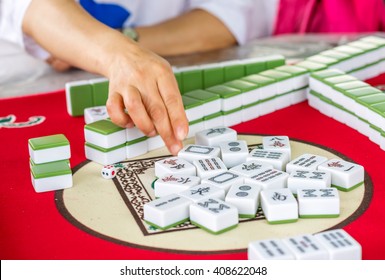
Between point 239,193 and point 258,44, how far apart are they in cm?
119

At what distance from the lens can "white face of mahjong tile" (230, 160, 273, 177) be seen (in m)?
1.12

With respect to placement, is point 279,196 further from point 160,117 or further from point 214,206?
point 160,117

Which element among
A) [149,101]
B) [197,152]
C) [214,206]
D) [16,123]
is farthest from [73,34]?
[214,206]

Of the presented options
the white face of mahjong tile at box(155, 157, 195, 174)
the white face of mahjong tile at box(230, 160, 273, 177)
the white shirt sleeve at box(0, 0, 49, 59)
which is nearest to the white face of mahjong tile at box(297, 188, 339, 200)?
the white face of mahjong tile at box(230, 160, 273, 177)

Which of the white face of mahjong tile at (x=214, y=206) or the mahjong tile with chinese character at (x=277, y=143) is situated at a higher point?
the white face of mahjong tile at (x=214, y=206)

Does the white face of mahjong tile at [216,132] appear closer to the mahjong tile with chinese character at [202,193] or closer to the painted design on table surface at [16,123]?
the mahjong tile with chinese character at [202,193]

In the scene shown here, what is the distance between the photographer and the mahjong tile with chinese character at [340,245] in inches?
33.8

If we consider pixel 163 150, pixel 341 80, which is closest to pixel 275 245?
pixel 163 150

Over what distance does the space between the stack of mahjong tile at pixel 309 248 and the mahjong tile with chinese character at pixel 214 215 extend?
0.10 m

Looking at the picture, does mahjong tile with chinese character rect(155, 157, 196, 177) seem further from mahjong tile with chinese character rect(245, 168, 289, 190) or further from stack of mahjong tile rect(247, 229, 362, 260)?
stack of mahjong tile rect(247, 229, 362, 260)

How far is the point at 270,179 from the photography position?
43.0 inches

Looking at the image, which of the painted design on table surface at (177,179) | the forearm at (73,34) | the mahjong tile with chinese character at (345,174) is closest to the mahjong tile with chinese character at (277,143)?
the mahjong tile with chinese character at (345,174)

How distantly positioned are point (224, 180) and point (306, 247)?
0.26 metres

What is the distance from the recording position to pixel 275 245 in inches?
34.4
